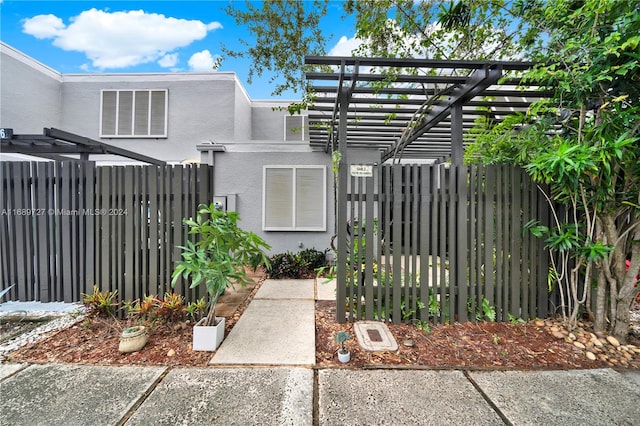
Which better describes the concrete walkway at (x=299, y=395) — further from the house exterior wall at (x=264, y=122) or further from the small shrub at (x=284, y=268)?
the house exterior wall at (x=264, y=122)

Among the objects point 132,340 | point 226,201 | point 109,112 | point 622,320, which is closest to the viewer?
point 132,340

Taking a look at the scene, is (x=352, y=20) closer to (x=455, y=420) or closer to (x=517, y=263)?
(x=517, y=263)

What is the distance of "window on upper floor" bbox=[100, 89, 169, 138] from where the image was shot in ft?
27.5

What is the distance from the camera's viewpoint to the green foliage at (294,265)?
541 centimetres

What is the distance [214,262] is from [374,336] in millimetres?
1924

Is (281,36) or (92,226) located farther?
(281,36)

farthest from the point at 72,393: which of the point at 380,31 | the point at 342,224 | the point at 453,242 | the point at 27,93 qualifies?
the point at 27,93

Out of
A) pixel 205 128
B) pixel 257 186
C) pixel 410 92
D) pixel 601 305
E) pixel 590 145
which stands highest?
pixel 205 128

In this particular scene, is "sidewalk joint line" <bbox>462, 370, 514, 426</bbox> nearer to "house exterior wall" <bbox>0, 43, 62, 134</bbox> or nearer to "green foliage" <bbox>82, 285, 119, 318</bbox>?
"green foliage" <bbox>82, 285, 119, 318</bbox>

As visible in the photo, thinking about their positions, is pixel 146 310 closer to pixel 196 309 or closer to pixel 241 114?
pixel 196 309

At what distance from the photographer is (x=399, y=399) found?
2.00 meters

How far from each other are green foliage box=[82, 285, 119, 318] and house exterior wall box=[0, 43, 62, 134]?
24.0ft

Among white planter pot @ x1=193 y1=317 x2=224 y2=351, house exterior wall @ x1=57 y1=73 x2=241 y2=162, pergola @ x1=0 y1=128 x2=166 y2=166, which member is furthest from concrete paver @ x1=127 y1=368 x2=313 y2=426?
house exterior wall @ x1=57 y1=73 x2=241 y2=162

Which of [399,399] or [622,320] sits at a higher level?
[622,320]
